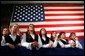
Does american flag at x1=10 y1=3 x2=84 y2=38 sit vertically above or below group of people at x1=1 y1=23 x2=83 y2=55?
above

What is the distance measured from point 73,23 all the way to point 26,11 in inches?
17.2

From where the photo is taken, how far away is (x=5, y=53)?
2.34m

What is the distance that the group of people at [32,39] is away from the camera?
239cm

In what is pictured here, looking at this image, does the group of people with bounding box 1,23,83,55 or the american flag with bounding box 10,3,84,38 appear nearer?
the group of people with bounding box 1,23,83,55

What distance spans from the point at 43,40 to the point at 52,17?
0.37 metres

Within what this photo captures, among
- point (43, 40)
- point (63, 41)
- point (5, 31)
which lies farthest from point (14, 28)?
point (63, 41)

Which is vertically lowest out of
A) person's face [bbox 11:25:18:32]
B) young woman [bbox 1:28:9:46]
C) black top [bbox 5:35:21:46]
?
black top [bbox 5:35:21:46]

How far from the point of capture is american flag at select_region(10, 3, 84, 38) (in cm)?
263

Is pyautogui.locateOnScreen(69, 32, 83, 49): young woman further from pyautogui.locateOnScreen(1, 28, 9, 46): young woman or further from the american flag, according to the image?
pyautogui.locateOnScreen(1, 28, 9, 46): young woman

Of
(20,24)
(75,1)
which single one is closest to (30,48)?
(20,24)

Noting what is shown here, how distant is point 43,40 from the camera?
8.10ft

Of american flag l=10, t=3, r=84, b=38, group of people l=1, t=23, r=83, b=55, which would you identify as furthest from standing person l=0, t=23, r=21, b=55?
american flag l=10, t=3, r=84, b=38

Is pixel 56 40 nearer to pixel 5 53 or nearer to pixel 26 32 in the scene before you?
pixel 26 32

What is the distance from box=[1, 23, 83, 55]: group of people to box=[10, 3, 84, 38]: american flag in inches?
3.4
